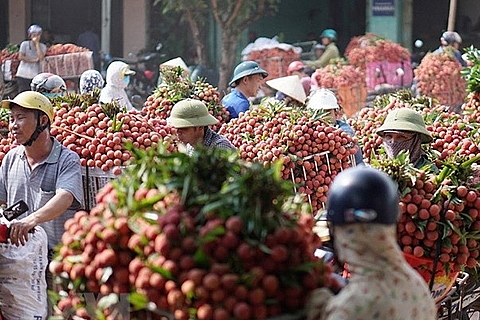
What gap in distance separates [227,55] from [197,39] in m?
0.85

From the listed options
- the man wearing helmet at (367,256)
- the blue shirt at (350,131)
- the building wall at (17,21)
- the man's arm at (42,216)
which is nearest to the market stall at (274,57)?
the building wall at (17,21)

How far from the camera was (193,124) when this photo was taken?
7027mm

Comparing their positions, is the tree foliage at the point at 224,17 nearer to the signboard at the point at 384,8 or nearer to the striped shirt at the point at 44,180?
the signboard at the point at 384,8

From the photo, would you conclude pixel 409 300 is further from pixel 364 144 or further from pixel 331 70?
pixel 331 70

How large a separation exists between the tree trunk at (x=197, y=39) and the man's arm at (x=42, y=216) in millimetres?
14899

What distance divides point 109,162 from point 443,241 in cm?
225

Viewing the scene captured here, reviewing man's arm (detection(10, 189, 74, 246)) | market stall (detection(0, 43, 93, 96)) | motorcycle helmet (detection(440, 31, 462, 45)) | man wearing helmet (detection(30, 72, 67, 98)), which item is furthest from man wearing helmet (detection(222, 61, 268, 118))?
motorcycle helmet (detection(440, 31, 462, 45))

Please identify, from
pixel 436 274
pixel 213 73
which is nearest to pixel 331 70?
pixel 213 73

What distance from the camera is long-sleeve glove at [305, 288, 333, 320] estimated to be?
11.7 ft

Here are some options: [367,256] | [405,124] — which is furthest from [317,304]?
[405,124]

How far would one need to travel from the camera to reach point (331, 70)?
53.1ft

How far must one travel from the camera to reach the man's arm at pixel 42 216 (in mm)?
5625

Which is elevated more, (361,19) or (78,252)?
(78,252)

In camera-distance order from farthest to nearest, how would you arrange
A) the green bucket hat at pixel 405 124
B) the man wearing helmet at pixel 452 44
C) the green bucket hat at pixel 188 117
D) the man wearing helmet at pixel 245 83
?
the man wearing helmet at pixel 452 44, the man wearing helmet at pixel 245 83, the green bucket hat at pixel 188 117, the green bucket hat at pixel 405 124
